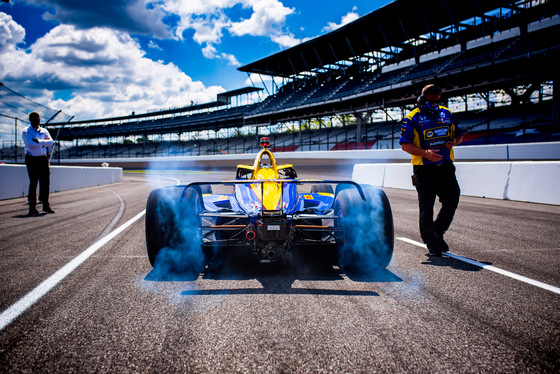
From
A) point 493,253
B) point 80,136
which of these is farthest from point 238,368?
point 80,136

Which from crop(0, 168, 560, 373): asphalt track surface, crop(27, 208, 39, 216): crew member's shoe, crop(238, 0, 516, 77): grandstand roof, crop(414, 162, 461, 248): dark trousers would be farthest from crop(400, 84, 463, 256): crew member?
crop(238, 0, 516, 77): grandstand roof

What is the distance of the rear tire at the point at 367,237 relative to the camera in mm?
3244

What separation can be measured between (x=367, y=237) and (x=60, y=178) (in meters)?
13.5

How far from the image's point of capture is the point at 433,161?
12.6 feet

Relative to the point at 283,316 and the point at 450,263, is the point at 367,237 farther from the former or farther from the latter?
the point at 283,316

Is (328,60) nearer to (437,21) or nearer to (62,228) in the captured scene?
(437,21)

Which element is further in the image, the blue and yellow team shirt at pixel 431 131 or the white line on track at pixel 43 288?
the blue and yellow team shirt at pixel 431 131

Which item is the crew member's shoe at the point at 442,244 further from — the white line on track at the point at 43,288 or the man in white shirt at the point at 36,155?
the man in white shirt at the point at 36,155

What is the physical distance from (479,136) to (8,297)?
29097 mm

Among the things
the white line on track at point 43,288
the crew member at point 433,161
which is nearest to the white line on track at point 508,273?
the crew member at point 433,161

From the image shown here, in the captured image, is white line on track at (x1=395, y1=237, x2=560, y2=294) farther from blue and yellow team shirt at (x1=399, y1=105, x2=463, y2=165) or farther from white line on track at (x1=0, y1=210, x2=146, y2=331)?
white line on track at (x1=0, y1=210, x2=146, y2=331)

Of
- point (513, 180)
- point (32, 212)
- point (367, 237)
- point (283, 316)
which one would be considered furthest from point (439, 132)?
point (32, 212)

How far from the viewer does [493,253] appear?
12.7 ft

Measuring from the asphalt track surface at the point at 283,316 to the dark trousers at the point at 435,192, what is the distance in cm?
34
